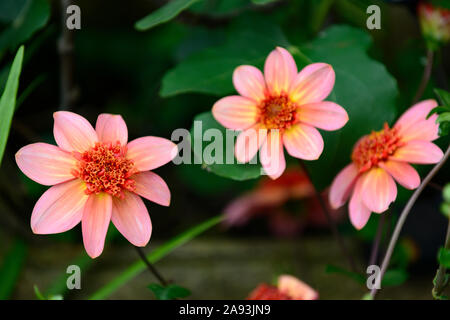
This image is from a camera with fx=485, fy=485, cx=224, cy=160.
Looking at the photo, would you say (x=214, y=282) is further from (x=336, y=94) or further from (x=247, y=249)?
(x=336, y=94)

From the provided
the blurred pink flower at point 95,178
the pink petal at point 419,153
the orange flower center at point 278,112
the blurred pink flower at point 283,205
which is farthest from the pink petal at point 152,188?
the blurred pink flower at point 283,205

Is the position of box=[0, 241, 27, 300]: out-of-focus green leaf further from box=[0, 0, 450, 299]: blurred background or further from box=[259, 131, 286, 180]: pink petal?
box=[259, 131, 286, 180]: pink petal

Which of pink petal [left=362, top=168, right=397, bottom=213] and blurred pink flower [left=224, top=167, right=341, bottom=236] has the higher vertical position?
blurred pink flower [left=224, top=167, right=341, bottom=236]

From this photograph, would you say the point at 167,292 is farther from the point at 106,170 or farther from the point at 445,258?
the point at 445,258

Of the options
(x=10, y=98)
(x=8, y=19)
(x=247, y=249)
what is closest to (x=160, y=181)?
(x=10, y=98)

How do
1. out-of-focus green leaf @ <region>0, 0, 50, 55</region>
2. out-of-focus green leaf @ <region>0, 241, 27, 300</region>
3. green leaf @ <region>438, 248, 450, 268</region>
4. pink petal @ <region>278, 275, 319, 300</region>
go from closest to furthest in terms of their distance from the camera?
green leaf @ <region>438, 248, 450, 268</region> < pink petal @ <region>278, 275, 319, 300</region> < out-of-focus green leaf @ <region>0, 0, 50, 55</region> < out-of-focus green leaf @ <region>0, 241, 27, 300</region>

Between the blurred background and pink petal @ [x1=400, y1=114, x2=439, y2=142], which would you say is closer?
pink petal @ [x1=400, y1=114, x2=439, y2=142]

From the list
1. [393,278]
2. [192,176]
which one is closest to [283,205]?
[192,176]

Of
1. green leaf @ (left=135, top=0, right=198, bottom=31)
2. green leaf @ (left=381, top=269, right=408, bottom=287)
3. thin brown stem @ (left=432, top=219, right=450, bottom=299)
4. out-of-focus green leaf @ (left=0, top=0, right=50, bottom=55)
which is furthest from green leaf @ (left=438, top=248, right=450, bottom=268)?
out-of-focus green leaf @ (left=0, top=0, right=50, bottom=55)

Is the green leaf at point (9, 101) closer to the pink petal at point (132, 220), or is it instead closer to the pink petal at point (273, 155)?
the pink petal at point (132, 220)
